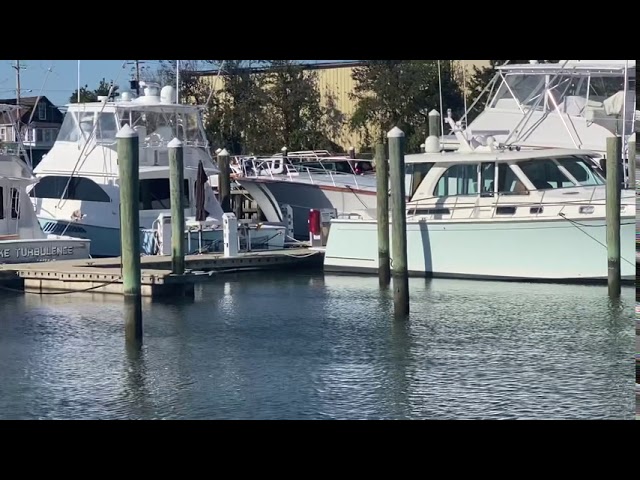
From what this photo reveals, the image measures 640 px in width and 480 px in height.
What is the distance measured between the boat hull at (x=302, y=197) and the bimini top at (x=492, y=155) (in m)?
4.25

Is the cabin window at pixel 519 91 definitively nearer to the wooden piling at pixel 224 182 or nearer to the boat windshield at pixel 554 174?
the boat windshield at pixel 554 174

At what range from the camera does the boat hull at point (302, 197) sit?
83.4 feet

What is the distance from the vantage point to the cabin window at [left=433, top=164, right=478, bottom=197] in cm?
2061

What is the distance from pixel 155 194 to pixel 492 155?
7132 mm

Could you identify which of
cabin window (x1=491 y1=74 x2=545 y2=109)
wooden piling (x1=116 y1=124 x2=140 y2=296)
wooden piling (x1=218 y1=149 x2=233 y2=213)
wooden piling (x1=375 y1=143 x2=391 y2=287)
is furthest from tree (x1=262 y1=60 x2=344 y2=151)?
wooden piling (x1=116 y1=124 x2=140 y2=296)

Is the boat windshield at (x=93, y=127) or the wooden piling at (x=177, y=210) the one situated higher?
the boat windshield at (x=93, y=127)

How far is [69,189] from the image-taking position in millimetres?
23672

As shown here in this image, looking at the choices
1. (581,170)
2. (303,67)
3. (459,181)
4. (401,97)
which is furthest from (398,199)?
(303,67)

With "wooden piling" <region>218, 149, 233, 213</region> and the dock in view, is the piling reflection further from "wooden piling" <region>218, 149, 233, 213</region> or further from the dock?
"wooden piling" <region>218, 149, 233, 213</region>

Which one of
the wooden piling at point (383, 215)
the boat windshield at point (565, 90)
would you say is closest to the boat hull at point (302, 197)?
the boat windshield at point (565, 90)

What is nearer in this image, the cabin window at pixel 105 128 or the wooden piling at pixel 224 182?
the cabin window at pixel 105 128
